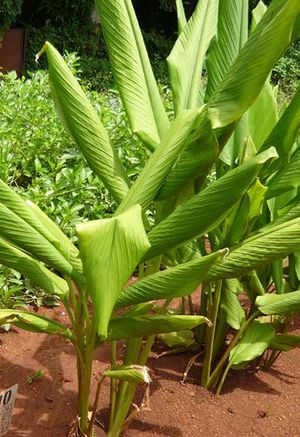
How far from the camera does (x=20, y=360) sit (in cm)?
276

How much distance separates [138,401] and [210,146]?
1.26 m

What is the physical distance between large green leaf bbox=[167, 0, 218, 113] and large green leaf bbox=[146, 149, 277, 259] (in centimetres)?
63

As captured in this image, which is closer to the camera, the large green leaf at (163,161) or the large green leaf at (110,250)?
the large green leaf at (110,250)

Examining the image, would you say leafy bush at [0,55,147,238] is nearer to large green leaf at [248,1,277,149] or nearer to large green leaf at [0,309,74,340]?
large green leaf at [248,1,277,149]

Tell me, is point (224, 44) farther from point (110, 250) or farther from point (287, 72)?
point (287, 72)

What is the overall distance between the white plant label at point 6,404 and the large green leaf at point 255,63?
995 mm

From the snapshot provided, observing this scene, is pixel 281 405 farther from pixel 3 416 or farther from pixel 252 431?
pixel 3 416

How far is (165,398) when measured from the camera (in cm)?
263

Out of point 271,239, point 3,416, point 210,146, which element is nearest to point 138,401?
point 3,416

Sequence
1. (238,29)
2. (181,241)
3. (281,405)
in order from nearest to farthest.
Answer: (181,241) → (238,29) → (281,405)

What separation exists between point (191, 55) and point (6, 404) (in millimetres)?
1361

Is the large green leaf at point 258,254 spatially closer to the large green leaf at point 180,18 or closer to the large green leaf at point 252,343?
the large green leaf at point 252,343

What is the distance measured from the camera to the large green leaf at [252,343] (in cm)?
253

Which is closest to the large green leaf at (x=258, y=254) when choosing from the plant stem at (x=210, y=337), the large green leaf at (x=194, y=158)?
the large green leaf at (x=194, y=158)
